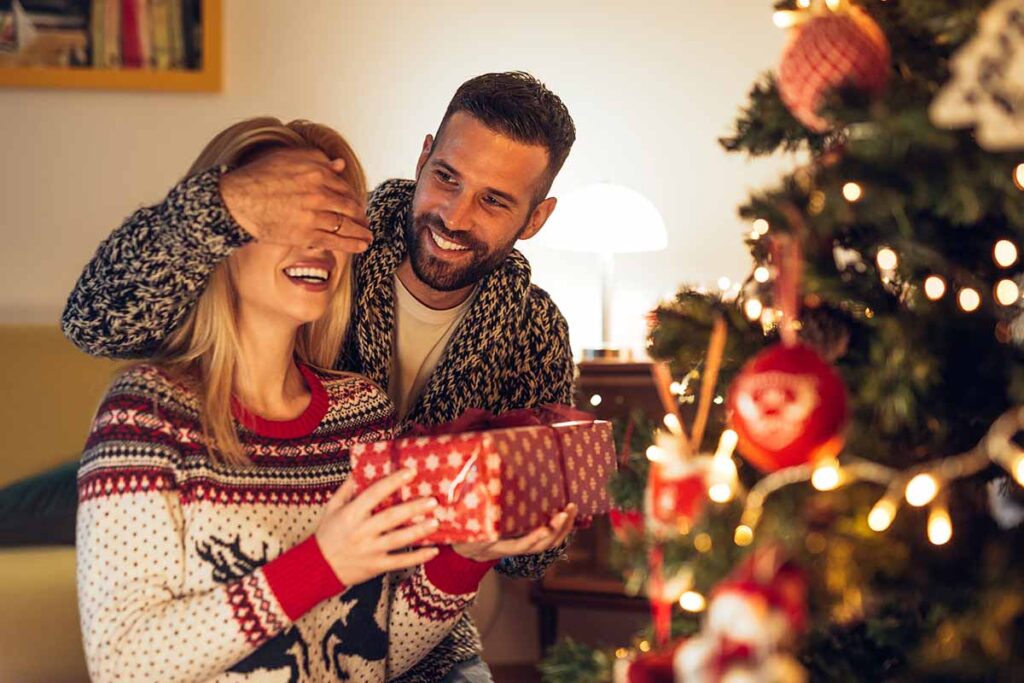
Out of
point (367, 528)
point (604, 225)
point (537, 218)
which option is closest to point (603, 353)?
point (604, 225)

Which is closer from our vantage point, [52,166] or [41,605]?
[41,605]

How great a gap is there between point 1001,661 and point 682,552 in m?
0.25

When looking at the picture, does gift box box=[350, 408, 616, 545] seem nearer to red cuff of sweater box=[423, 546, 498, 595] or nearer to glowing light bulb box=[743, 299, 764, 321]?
red cuff of sweater box=[423, 546, 498, 595]

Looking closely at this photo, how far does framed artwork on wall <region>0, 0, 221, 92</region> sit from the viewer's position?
3475 mm

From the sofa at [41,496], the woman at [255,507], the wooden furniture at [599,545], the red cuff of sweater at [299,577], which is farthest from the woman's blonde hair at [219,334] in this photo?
the wooden furniture at [599,545]

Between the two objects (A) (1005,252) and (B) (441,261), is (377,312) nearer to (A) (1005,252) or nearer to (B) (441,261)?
(B) (441,261)

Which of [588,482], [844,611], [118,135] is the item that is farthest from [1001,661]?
[118,135]

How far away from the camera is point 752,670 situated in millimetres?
789

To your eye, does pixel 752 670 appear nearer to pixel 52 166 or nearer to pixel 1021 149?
pixel 1021 149

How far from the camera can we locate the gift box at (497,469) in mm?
1357

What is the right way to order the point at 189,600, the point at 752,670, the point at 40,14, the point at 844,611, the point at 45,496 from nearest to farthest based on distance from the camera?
the point at 752,670 < the point at 844,611 < the point at 189,600 < the point at 45,496 < the point at 40,14

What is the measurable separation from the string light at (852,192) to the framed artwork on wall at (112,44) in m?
2.94

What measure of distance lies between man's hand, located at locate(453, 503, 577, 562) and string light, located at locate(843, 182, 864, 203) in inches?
26.6

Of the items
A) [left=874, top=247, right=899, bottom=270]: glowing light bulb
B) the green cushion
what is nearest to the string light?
[left=874, top=247, right=899, bottom=270]: glowing light bulb
